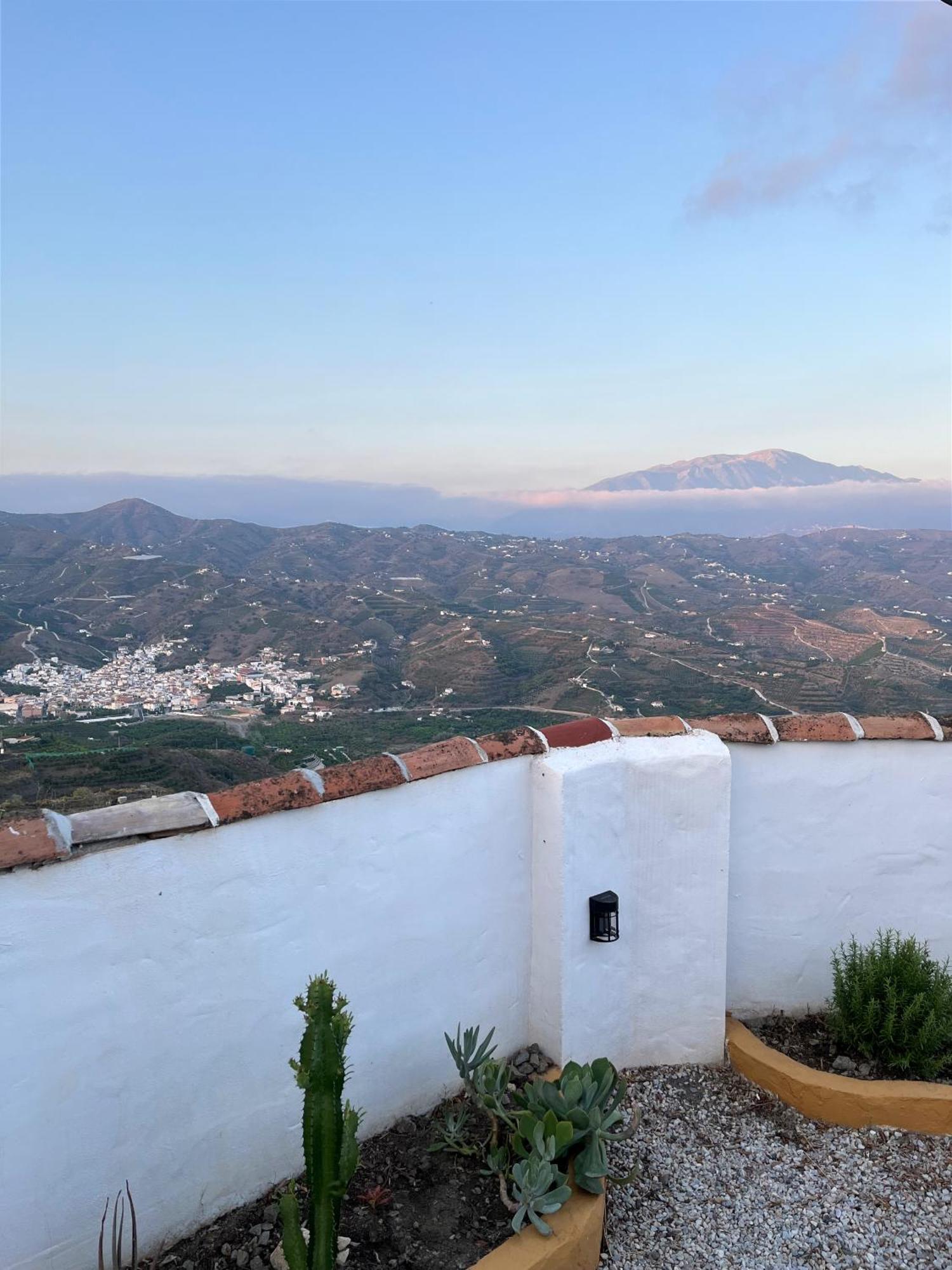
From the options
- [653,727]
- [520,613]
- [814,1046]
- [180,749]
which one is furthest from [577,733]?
[520,613]

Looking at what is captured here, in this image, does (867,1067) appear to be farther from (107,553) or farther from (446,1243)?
(107,553)

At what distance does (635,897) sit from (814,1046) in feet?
4.30

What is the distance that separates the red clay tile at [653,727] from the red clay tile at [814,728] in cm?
57

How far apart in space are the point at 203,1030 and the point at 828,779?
3.34m

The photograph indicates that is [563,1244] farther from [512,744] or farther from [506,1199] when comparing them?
[512,744]

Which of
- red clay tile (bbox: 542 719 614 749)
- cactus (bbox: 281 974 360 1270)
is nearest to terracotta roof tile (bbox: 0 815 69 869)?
cactus (bbox: 281 974 360 1270)

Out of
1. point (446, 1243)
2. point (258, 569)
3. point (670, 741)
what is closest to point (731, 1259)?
point (446, 1243)

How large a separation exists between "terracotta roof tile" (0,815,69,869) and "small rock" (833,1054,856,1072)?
3.71 meters

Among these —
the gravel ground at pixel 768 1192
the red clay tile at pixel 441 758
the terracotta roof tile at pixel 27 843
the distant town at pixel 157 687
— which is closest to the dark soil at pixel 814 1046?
the gravel ground at pixel 768 1192

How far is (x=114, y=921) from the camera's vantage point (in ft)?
8.19

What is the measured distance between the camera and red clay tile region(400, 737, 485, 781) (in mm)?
3256

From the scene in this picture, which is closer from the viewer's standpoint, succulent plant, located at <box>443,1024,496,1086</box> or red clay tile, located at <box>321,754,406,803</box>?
red clay tile, located at <box>321,754,406,803</box>

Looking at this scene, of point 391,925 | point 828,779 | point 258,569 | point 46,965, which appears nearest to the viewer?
point 46,965

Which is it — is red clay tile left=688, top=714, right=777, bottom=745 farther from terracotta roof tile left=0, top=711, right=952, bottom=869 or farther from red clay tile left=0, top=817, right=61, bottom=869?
red clay tile left=0, top=817, right=61, bottom=869
